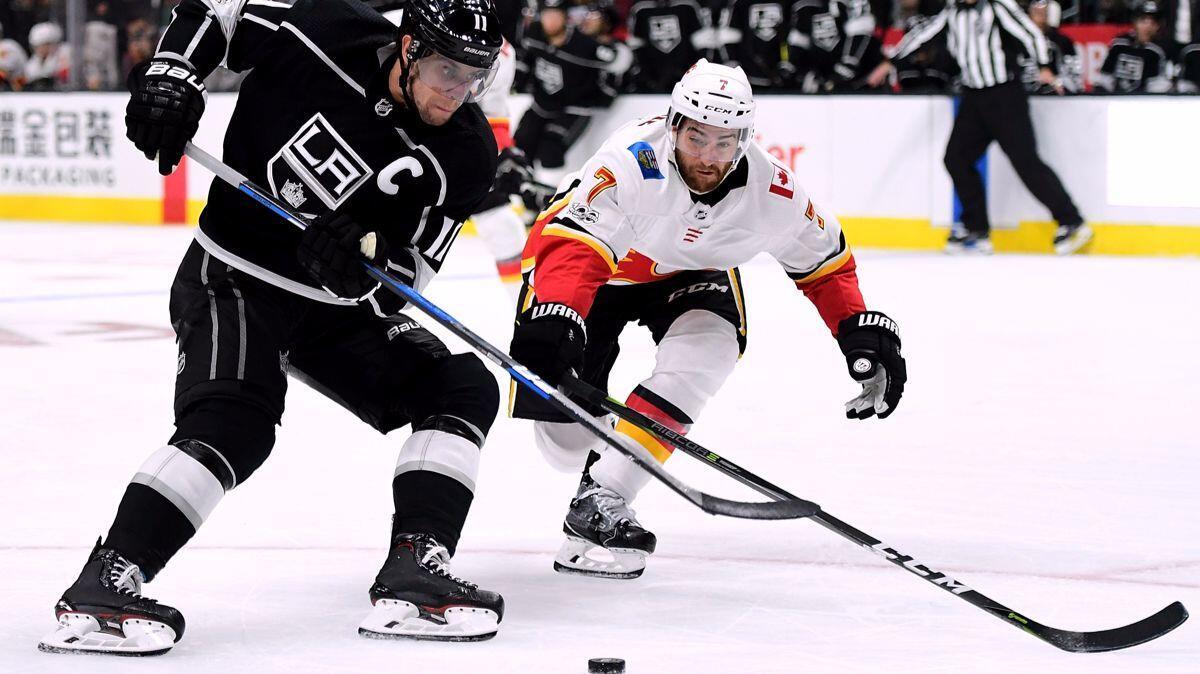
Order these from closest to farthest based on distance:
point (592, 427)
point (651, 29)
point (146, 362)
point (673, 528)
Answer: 1. point (592, 427)
2. point (673, 528)
3. point (146, 362)
4. point (651, 29)

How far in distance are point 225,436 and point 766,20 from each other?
919cm

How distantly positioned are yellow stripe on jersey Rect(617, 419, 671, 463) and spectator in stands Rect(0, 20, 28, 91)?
1159cm

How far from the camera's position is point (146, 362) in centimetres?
600

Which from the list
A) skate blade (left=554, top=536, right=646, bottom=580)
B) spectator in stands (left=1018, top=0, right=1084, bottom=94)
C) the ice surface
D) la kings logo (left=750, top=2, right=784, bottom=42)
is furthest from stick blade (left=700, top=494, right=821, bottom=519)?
la kings logo (left=750, top=2, right=784, bottom=42)

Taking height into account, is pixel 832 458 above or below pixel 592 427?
below

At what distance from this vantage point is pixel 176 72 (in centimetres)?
301

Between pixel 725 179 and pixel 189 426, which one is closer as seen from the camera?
pixel 189 426

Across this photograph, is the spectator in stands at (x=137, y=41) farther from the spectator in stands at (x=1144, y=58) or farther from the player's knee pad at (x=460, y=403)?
the player's knee pad at (x=460, y=403)

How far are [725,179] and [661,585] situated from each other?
2.43 feet

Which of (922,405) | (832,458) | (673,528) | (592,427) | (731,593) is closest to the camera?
(592,427)

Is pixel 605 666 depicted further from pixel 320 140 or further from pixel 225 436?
pixel 320 140

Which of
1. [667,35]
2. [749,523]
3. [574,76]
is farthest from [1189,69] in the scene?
[749,523]

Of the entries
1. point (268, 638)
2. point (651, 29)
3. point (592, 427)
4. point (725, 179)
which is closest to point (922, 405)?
point (725, 179)

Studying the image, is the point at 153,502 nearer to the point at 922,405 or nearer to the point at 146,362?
the point at 922,405
